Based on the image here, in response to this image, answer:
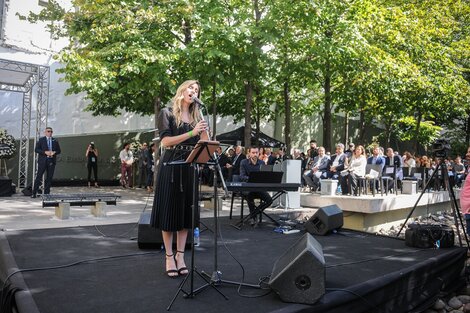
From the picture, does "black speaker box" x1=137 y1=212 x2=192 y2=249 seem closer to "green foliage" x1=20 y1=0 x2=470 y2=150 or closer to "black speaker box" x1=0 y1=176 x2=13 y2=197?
"green foliage" x1=20 y1=0 x2=470 y2=150

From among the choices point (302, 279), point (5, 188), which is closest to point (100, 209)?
point (5, 188)

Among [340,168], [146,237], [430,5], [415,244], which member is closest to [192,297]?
[146,237]

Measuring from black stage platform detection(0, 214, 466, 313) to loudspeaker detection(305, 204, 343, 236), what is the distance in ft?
0.78

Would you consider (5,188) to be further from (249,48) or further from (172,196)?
(172,196)

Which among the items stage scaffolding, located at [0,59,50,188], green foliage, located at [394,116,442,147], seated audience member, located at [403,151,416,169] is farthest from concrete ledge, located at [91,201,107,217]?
green foliage, located at [394,116,442,147]

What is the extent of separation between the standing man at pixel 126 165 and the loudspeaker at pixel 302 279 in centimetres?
1359

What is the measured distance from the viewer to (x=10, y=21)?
54.6ft

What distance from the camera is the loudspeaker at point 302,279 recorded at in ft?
10.3

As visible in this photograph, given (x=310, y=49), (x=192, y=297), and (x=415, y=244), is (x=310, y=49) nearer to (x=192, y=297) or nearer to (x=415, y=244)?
(x=415, y=244)

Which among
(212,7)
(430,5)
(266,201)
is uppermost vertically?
(430,5)

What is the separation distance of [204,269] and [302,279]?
4.46 feet

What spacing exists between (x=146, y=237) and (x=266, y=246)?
1643 mm

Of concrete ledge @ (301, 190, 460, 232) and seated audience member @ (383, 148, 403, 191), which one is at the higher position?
seated audience member @ (383, 148, 403, 191)

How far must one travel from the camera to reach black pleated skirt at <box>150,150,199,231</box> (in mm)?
3678
